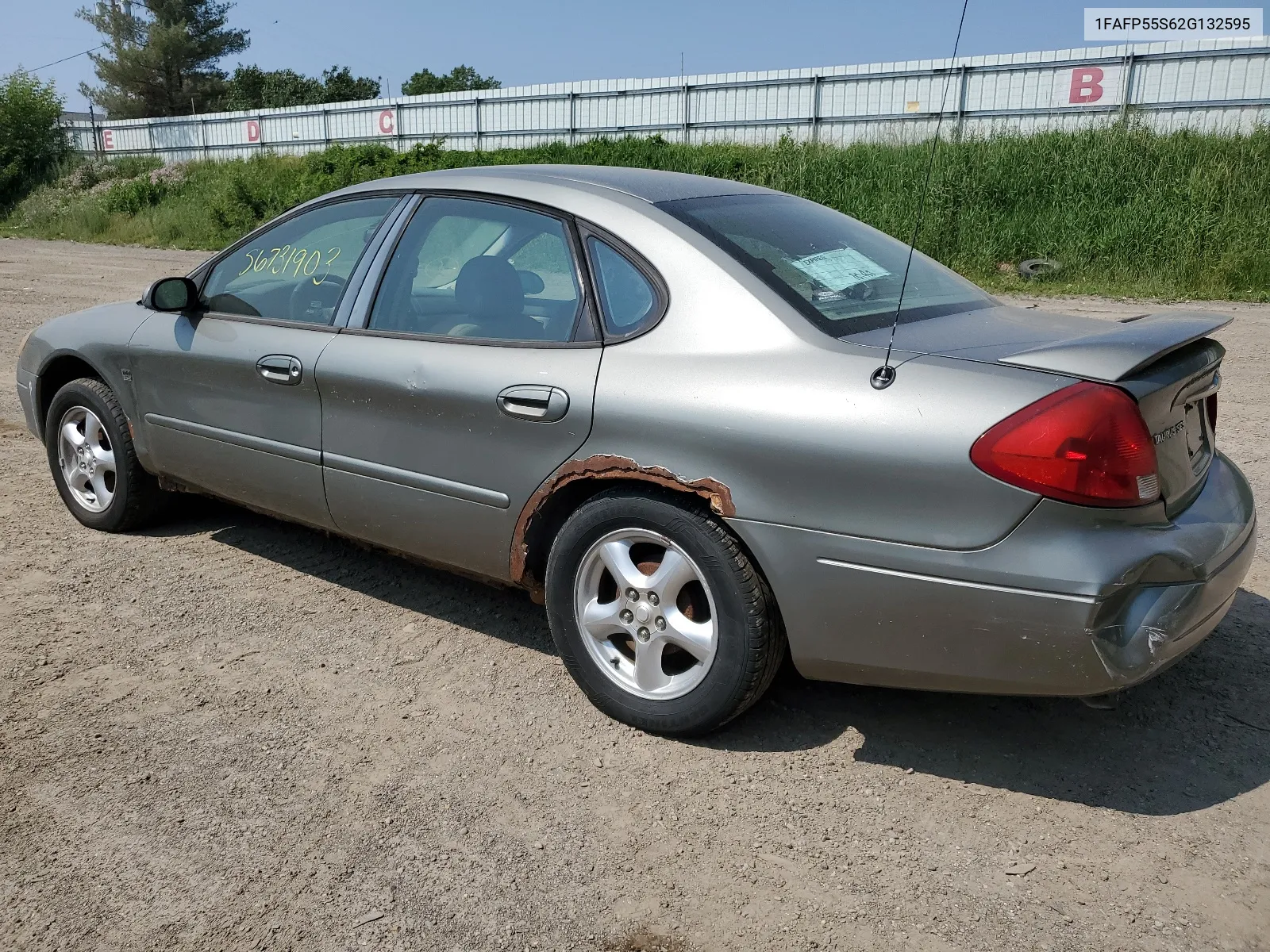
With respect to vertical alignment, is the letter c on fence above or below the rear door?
above

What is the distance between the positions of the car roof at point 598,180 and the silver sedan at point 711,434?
2 centimetres

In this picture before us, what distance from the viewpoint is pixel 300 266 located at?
169 inches

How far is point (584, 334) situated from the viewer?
334 cm

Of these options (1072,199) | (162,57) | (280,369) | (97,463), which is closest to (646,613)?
(280,369)

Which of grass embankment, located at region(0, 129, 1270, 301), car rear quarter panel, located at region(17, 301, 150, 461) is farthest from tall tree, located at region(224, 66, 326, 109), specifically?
car rear quarter panel, located at region(17, 301, 150, 461)

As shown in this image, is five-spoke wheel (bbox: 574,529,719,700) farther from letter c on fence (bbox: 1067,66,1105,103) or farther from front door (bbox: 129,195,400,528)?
letter c on fence (bbox: 1067,66,1105,103)

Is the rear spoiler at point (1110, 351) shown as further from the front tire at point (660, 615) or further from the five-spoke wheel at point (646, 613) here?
the five-spoke wheel at point (646, 613)

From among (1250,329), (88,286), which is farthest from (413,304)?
(88,286)

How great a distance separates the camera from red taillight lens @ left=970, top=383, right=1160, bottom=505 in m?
2.58

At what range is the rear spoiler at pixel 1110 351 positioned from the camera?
8.73 ft

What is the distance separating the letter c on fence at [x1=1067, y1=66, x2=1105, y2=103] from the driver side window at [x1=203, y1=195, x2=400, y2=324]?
61.1 ft

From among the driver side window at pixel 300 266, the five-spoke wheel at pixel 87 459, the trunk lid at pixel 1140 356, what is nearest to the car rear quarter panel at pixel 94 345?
the five-spoke wheel at pixel 87 459

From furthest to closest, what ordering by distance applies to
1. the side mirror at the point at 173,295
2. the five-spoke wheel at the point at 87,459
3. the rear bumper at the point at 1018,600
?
the five-spoke wheel at the point at 87,459
the side mirror at the point at 173,295
the rear bumper at the point at 1018,600

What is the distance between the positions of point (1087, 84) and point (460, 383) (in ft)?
63.3
